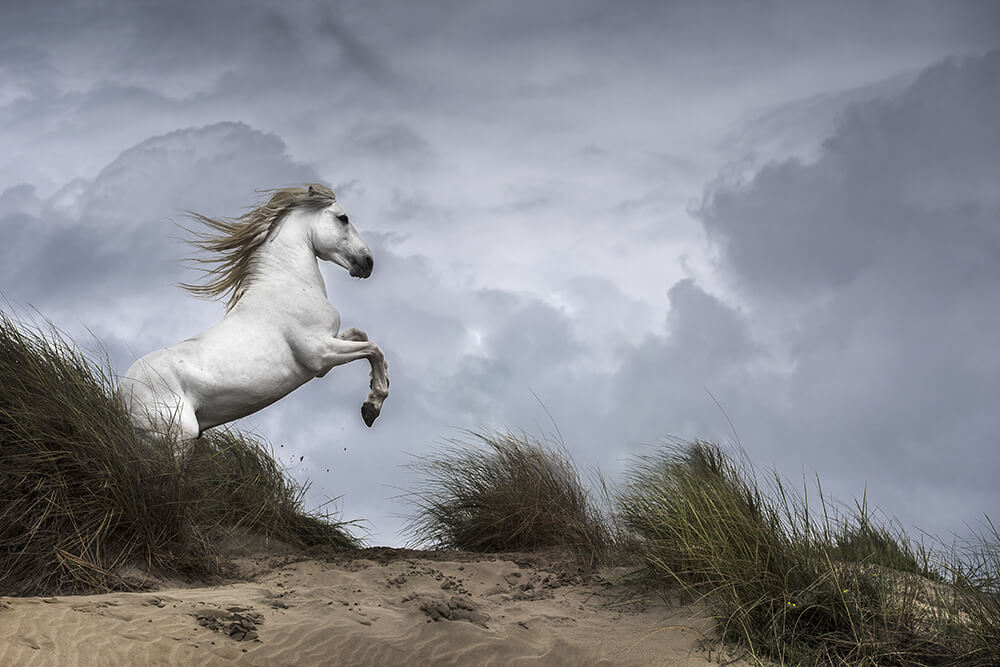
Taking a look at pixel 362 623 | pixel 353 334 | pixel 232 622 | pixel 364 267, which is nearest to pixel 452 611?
pixel 362 623

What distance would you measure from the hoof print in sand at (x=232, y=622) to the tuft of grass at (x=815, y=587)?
7.89 ft

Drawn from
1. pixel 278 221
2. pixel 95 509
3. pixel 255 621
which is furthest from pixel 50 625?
pixel 278 221

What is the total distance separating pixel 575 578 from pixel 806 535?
1733 millimetres

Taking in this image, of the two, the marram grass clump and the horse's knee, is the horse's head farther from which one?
the marram grass clump

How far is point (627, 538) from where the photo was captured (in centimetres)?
646

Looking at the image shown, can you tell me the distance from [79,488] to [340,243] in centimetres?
265

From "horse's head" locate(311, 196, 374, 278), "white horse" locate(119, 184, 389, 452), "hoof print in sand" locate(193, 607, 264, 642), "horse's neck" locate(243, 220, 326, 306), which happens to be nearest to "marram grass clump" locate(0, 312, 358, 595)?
"white horse" locate(119, 184, 389, 452)

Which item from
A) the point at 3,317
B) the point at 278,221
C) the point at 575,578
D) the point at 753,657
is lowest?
the point at 753,657

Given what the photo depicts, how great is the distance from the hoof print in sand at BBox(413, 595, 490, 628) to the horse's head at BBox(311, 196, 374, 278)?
2.89 m

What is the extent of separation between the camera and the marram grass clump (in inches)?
203

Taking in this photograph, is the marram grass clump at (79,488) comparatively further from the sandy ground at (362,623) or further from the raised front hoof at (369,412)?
the raised front hoof at (369,412)

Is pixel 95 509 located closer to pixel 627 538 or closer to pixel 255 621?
pixel 255 621

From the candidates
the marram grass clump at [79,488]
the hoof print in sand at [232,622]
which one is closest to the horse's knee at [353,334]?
the marram grass clump at [79,488]

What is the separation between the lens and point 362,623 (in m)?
A: 4.76
